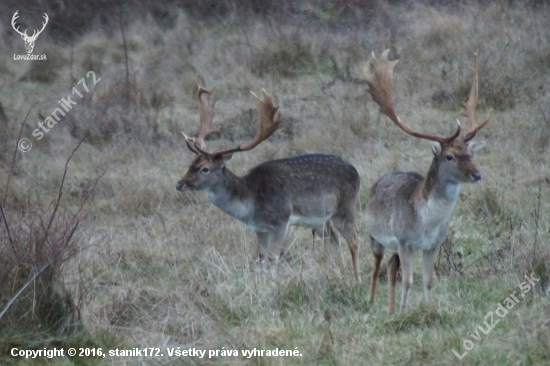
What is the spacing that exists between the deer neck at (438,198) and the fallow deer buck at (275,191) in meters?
1.70

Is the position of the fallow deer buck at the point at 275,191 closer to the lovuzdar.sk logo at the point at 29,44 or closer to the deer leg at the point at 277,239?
the deer leg at the point at 277,239

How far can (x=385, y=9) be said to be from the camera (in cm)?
1694

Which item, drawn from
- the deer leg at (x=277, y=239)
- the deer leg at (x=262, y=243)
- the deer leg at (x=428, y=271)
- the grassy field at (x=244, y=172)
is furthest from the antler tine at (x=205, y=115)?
the deer leg at (x=428, y=271)

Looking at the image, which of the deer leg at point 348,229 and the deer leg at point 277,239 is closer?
the deer leg at point 348,229

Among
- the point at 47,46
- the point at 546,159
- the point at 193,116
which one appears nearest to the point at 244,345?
the point at 546,159

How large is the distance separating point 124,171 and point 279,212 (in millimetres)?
3295

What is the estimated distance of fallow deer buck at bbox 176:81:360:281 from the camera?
8.81 meters

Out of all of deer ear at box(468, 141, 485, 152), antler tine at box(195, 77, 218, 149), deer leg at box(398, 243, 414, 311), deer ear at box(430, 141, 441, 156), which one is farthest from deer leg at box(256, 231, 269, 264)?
deer ear at box(468, 141, 485, 152)

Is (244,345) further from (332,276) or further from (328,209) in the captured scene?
(328,209)

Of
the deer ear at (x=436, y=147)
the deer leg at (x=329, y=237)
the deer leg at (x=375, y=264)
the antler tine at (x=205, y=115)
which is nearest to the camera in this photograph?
the deer ear at (x=436, y=147)

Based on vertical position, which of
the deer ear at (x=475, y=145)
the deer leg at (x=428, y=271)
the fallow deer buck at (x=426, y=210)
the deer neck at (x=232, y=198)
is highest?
the deer ear at (x=475, y=145)

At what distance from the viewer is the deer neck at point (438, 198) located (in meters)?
6.97

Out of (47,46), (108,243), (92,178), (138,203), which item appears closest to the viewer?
(108,243)

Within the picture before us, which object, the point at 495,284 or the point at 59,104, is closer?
the point at 495,284
